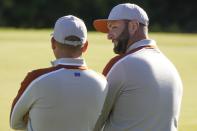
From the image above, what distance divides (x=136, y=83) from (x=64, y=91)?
20.4 inches

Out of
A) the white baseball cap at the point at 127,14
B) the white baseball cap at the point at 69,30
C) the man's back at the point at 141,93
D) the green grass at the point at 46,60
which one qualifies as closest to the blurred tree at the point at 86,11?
the green grass at the point at 46,60

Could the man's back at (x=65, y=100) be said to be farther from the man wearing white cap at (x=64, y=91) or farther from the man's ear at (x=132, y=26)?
the man's ear at (x=132, y=26)

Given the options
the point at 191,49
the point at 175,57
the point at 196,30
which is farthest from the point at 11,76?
the point at 196,30

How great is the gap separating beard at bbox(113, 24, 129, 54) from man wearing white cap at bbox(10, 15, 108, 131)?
1.11ft

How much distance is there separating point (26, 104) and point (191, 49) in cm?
1555

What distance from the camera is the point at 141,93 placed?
439cm

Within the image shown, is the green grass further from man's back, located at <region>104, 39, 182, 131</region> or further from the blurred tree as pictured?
the blurred tree

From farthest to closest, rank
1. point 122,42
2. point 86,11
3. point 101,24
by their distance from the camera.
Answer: point 86,11
point 101,24
point 122,42

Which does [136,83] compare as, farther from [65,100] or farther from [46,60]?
[46,60]

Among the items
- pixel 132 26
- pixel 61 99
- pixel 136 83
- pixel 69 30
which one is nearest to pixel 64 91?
pixel 61 99

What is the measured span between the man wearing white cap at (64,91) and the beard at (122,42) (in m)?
0.34

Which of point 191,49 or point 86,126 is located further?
point 191,49

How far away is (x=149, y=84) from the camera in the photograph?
4391mm

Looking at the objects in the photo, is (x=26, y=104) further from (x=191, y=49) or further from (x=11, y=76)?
(x=191, y=49)
